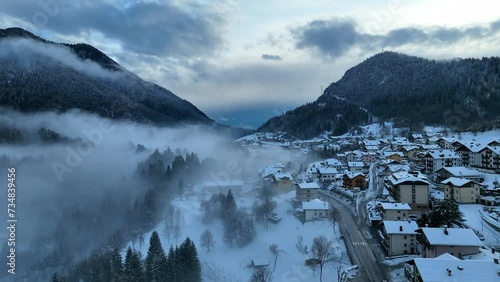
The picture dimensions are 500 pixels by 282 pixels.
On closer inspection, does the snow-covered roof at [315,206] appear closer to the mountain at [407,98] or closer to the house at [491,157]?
the house at [491,157]

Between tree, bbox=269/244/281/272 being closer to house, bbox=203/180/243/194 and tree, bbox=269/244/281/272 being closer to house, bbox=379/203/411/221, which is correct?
house, bbox=379/203/411/221

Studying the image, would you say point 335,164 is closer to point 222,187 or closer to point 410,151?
point 410,151

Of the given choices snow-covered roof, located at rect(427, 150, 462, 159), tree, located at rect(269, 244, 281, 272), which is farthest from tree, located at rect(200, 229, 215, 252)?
snow-covered roof, located at rect(427, 150, 462, 159)

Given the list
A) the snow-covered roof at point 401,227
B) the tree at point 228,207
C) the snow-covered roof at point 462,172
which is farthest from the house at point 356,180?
the snow-covered roof at point 401,227

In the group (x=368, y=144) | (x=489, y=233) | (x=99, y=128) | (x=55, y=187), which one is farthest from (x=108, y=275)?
(x=99, y=128)

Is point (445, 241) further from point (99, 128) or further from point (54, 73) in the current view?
point (54, 73)

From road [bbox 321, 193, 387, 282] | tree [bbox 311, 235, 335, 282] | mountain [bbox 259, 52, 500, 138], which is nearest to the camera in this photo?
road [bbox 321, 193, 387, 282]
